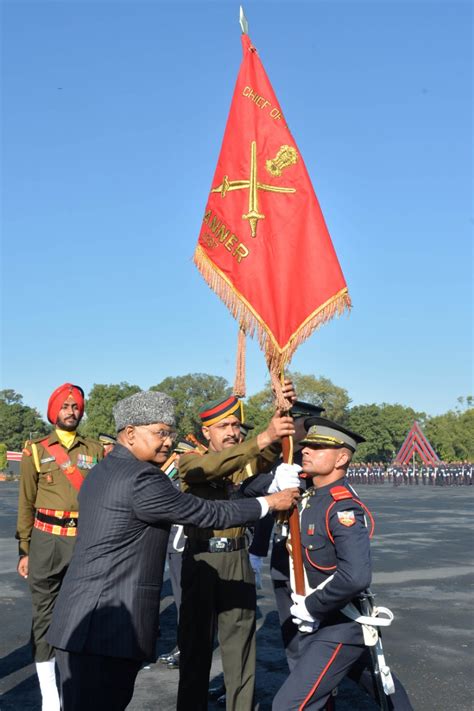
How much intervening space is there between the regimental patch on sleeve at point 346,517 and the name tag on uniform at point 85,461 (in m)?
2.64

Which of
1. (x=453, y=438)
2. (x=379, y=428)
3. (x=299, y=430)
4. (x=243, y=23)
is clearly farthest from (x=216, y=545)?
(x=453, y=438)

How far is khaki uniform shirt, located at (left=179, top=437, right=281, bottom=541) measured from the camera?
14.7 feet

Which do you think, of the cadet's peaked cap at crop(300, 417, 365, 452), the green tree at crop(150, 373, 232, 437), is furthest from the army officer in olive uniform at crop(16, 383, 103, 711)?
the green tree at crop(150, 373, 232, 437)

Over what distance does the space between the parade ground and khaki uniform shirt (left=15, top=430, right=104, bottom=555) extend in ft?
4.22

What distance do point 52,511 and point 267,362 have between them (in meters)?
2.17

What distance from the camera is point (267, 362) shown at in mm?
4863

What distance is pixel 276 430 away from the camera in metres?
4.33

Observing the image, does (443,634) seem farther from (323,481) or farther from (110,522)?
(110,522)

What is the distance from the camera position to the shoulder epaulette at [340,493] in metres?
4.01

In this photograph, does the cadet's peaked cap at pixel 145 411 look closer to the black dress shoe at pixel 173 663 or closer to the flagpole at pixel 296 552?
the flagpole at pixel 296 552

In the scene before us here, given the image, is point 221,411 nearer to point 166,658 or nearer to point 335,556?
point 335,556

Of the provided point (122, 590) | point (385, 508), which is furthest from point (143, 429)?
point (385, 508)

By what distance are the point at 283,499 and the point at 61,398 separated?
264 cm

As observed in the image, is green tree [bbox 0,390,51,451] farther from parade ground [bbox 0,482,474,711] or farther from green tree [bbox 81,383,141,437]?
parade ground [bbox 0,482,474,711]
